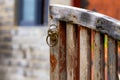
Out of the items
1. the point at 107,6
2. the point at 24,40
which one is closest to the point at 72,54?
the point at 107,6

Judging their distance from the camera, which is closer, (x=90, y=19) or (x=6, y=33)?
(x=90, y=19)

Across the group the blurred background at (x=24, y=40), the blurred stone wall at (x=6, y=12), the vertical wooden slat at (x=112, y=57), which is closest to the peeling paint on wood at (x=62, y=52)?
the vertical wooden slat at (x=112, y=57)

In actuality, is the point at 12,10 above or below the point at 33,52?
above

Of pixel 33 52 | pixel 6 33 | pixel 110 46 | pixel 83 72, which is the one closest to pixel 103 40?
pixel 110 46

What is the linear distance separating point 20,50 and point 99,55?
3.49 m

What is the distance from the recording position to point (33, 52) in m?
5.45

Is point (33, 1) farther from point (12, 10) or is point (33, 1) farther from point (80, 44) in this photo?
point (80, 44)

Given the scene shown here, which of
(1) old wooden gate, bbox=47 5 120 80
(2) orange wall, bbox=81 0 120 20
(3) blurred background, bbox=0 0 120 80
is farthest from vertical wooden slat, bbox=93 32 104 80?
(3) blurred background, bbox=0 0 120 80

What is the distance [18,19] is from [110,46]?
3.61m

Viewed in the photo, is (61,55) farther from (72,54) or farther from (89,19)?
(89,19)

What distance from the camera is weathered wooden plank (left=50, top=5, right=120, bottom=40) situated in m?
2.17

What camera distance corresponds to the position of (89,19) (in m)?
2.26

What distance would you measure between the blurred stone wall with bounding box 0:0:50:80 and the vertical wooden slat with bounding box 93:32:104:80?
287 centimetres

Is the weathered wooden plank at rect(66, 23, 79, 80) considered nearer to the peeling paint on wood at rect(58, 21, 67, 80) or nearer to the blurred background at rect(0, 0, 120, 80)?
the peeling paint on wood at rect(58, 21, 67, 80)
